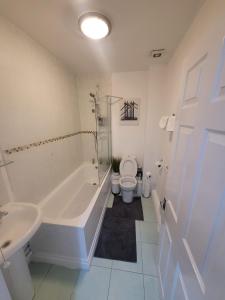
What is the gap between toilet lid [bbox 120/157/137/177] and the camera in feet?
9.18

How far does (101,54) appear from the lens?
74.6 inches

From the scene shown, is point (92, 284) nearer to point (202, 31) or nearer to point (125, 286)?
point (125, 286)

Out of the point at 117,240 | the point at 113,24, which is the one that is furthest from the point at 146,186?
the point at 113,24

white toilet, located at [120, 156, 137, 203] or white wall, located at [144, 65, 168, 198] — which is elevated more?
white wall, located at [144, 65, 168, 198]

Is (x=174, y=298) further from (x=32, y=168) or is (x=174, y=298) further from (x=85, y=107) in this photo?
(x=85, y=107)

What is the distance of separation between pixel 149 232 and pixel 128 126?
6.29ft

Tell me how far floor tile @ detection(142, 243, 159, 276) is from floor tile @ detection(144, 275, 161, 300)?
5 cm

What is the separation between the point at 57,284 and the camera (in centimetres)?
136

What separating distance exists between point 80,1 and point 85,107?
6.36ft

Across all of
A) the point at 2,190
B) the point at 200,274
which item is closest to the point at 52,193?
the point at 2,190

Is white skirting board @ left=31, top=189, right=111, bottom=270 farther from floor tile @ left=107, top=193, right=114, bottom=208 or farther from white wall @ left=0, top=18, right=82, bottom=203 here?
floor tile @ left=107, top=193, right=114, bottom=208

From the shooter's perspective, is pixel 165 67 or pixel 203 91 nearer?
pixel 203 91

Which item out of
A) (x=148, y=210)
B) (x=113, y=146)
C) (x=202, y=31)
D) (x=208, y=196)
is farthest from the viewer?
(x=113, y=146)

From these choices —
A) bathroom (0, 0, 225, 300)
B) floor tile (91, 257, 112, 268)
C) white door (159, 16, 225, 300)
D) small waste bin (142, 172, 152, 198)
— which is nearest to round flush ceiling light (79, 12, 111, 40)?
bathroom (0, 0, 225, 300)
